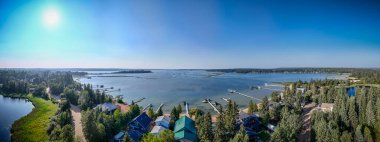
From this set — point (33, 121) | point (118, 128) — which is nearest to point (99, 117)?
point (118, 128)

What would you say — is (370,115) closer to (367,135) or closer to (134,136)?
(367,135)

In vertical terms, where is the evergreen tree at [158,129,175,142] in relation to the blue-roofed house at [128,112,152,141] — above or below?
above

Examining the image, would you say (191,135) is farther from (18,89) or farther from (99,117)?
(18,89)

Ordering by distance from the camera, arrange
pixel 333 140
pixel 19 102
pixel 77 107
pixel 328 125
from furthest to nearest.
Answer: pixel 19 102 < pixel 77 107 < pixel 328 125 < pixel 333 140

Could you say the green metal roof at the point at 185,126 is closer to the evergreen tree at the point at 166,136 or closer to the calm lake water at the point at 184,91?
the evergreen tree at the point at 166,136

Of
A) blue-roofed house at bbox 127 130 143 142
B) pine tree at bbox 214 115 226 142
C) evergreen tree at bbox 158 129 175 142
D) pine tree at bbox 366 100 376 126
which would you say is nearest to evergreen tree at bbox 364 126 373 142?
pine tree at bbox 366 100 376 126

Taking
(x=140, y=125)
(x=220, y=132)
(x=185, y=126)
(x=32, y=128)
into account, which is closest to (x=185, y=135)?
(x=185, y=126)

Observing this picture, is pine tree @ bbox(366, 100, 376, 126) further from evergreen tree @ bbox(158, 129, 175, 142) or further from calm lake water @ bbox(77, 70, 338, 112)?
evergreen tree @ bbox(158, 129, 175, 142)

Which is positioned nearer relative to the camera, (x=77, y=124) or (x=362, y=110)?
(x=362, y=110)
